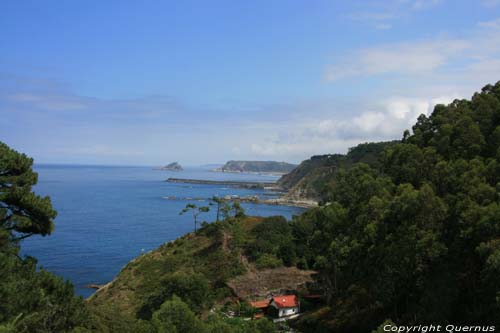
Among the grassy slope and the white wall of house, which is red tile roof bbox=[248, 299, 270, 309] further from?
the grassy slope

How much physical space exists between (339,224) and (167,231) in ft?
168

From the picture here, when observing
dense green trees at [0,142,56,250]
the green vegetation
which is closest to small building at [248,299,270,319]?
the green vegetation

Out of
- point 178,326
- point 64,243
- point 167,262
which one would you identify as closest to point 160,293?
point 167,262

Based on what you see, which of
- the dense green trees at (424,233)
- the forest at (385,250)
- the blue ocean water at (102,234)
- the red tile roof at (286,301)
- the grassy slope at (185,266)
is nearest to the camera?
the forest at (385,250)

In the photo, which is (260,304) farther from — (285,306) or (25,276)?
(25,276)

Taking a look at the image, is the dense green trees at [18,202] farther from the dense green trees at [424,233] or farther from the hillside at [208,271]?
the dense green trees at [424,233]

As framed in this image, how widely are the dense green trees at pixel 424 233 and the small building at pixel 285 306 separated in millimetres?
2395

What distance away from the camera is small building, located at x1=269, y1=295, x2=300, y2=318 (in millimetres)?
28500

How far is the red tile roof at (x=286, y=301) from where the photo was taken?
28644 millimetres

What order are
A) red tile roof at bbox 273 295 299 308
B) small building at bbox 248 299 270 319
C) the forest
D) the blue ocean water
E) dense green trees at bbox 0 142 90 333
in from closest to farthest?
1. dense green trees at bbox 0 142 90 333
2. the forest
3. red tile roof at bbox 273 295 299 308
4. small building at bbox 248 299 270 319
5. the blue ocean water

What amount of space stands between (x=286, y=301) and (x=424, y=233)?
14.1m

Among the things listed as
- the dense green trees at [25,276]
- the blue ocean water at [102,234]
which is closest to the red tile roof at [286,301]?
the dense green trees at [25,276]

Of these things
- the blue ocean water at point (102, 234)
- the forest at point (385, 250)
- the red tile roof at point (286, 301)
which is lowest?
the blue ocean water at point (102, 234)

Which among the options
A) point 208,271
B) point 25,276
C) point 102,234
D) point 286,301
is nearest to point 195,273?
point 208,271
